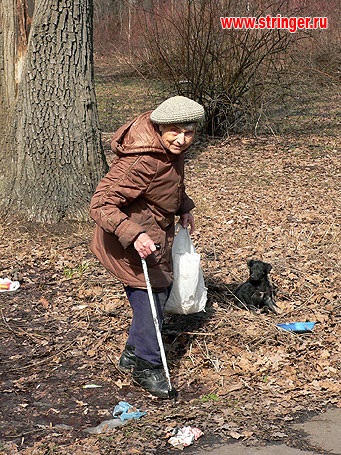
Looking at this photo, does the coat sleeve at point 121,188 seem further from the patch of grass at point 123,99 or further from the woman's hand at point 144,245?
the patch of grass at point 123,99

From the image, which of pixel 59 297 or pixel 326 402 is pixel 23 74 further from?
pixel 326 402

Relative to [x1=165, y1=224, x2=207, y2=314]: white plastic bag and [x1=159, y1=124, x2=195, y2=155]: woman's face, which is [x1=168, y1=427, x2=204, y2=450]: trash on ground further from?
[x1=159, y1=124, x2=195, y2=155]: woman's face

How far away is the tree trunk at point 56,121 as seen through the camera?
7.45 m

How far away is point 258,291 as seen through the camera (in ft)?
18.3

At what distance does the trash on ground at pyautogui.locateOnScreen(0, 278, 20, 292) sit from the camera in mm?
6484

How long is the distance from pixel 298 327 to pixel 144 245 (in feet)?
5.47

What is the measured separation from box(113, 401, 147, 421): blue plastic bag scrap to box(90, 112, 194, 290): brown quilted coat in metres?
0.70

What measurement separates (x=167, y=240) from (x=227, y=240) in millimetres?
3183

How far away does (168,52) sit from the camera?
42.1ft

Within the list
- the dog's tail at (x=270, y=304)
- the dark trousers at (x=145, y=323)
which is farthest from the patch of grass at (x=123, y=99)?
the dark trousers at (x=145, y=323)

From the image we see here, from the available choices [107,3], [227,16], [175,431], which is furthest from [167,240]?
[107,3]

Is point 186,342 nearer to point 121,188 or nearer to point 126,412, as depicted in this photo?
point 126,412

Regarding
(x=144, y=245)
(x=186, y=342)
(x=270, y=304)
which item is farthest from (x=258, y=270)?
(x=144, y=245)

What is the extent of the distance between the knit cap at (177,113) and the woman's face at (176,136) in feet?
0.24
